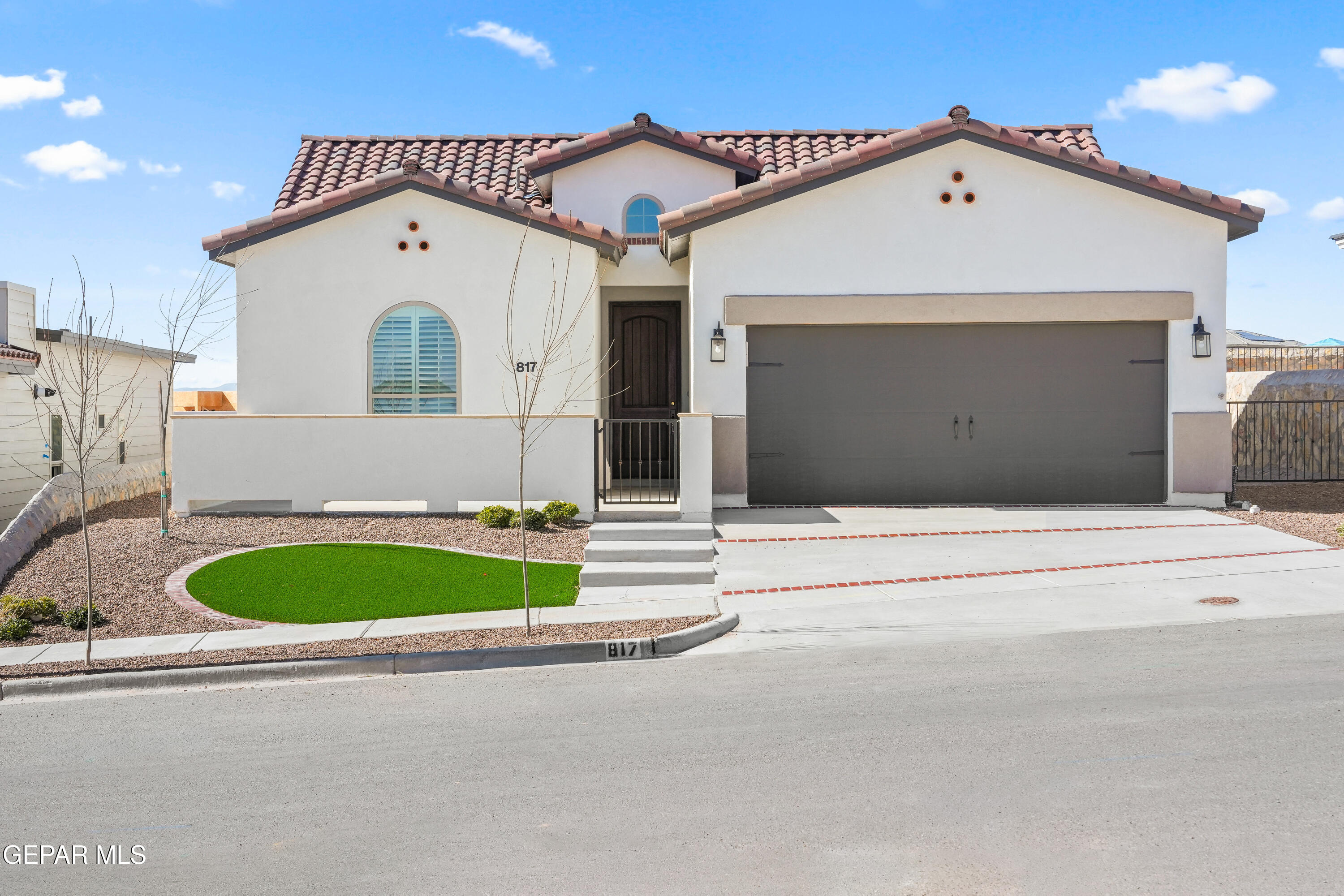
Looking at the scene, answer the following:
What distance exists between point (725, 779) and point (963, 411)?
1053 centimetres

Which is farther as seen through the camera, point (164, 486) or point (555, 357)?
point (555, 357)

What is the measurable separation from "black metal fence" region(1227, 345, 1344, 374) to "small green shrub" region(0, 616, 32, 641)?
22.9m

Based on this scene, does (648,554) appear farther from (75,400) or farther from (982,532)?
(75,400)

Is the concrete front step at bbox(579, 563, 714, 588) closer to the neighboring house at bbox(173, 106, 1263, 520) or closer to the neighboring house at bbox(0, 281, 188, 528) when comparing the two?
the neighboring house at bbox(173, 106, 1263, 520)

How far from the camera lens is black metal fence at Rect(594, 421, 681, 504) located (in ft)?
42.7

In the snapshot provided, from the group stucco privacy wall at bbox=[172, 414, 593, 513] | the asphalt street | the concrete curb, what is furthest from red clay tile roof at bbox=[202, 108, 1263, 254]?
the asphalt street

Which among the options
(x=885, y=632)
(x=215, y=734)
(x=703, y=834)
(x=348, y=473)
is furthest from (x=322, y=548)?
(x=703, y=834)

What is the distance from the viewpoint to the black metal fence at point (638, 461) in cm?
1302

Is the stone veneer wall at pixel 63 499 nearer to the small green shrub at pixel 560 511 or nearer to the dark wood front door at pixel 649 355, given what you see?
the small green shrub at pixel 560 511

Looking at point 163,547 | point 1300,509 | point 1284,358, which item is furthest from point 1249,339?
point 163,547

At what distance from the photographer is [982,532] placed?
12289mm

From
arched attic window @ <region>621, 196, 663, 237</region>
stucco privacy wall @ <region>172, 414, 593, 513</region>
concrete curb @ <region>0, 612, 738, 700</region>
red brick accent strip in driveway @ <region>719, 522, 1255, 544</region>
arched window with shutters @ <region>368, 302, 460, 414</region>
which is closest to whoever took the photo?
concrete curb @ <region>0, 612, 738, 700</region>

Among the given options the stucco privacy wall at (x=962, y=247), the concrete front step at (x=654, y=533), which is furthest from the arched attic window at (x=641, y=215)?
the concrete front step at (x=654, y=533)

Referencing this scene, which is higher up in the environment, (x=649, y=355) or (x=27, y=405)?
(x=649, y=355)
